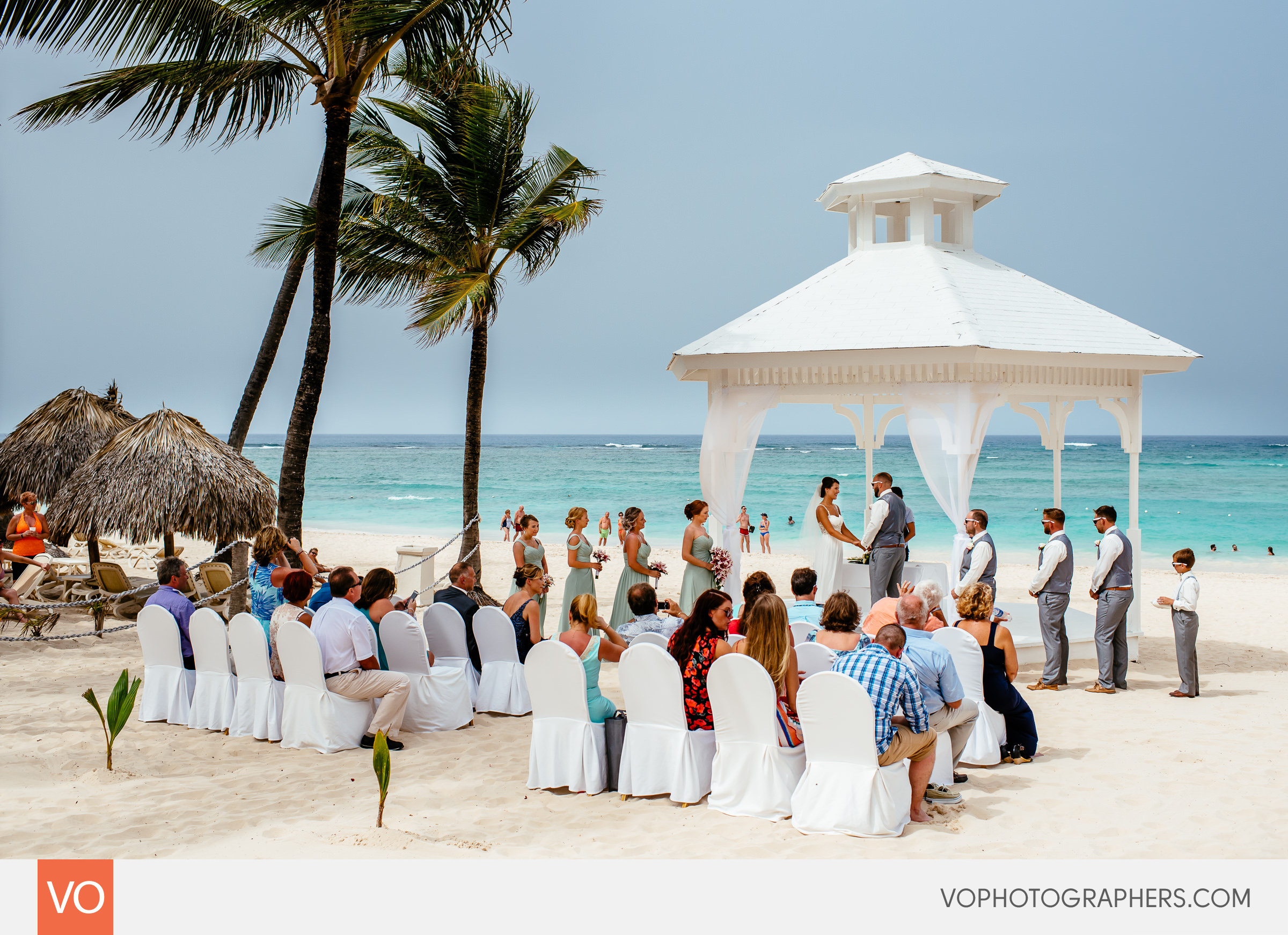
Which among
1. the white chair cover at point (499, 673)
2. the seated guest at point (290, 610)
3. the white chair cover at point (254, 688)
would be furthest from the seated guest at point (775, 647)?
the white chair cover at point (254, 688)

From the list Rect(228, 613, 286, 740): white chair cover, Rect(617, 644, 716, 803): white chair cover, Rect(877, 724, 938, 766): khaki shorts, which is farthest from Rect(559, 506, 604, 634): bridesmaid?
Rect(877, 724, 938, 766): khaki shorts

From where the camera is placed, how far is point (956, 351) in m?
8.27

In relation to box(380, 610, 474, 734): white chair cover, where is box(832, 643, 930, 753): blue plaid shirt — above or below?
above

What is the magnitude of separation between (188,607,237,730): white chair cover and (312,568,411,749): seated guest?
92cm

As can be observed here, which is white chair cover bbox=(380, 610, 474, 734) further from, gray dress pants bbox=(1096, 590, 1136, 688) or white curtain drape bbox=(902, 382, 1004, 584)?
gray dress pants bbox=(1096, 590, 1136, 688)

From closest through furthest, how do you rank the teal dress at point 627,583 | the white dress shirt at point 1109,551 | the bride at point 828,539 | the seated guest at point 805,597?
the seated guest at point 805,597
the white dress shirt at point 1109,551
the teal dress at point 627,583
the bride at point 828,539

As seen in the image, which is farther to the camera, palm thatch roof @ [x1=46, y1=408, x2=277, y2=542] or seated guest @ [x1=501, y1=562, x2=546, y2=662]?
palm thatch roof @ [x1=46, y1=408, x2=277, y2=542]

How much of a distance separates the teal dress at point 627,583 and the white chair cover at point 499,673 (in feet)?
5.93

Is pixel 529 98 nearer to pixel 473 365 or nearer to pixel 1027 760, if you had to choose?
pixel 473 365

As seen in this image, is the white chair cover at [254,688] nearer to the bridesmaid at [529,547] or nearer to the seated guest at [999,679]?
the bridesmaid at [529,547]

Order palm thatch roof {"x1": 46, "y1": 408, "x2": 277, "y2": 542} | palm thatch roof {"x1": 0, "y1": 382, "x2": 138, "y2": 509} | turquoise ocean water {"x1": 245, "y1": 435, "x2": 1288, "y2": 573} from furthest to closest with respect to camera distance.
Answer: turquoise ocean water {"x1": 245, "y1": 435, "x2": 1288, "y2": 573} < palm thatch roof {"x1": 0, "y1": 382, "x2": 138, "y2": 509} < palm thatch roof {"x1": 46, "y1": 408, "x2": 277, "y2": 542}

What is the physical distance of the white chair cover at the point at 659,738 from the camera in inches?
202

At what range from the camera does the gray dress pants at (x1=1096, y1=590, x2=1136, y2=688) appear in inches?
307

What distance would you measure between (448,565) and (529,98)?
1178 centimetres
